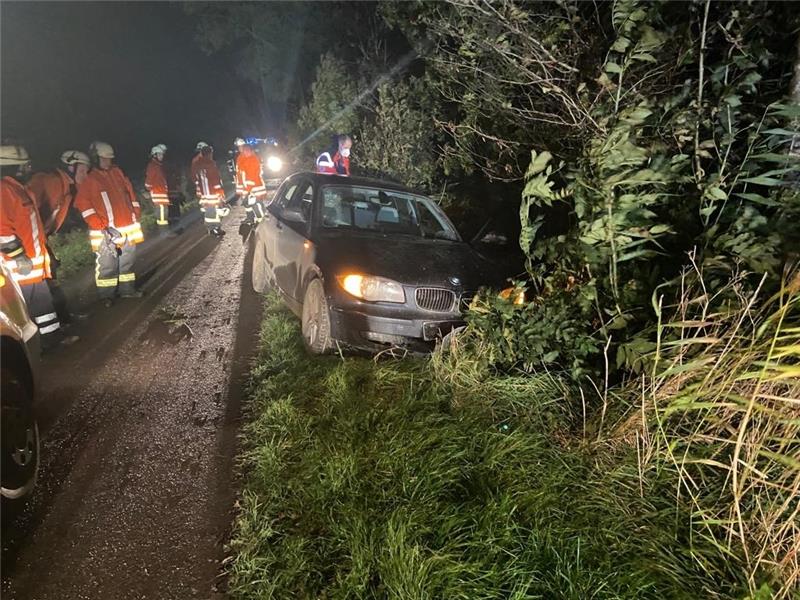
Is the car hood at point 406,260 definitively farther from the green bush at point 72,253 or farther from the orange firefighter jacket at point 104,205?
the green bush at point 72,253

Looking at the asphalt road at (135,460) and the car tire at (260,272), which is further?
the car tire at (260,272)

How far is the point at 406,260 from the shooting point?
13.8ft

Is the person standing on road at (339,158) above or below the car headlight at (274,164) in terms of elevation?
below

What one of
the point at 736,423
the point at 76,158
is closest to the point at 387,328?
the point at 736,423

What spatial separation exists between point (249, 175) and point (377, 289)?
7.06m

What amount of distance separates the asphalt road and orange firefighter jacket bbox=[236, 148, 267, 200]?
4.77 meters

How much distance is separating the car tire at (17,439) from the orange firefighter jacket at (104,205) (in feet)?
10.9

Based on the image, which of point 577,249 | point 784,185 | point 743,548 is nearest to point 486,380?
point 577,249

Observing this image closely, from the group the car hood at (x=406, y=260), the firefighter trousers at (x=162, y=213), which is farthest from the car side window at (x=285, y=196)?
the firefighter trousers at (x=162, y=213)

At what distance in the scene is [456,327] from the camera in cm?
400

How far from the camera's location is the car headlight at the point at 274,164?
16.6 metres

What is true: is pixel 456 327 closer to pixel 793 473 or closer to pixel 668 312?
pixel 668 312

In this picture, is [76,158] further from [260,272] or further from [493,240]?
[493,240]

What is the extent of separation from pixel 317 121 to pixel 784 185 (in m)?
18.1
